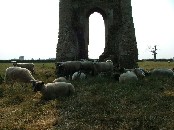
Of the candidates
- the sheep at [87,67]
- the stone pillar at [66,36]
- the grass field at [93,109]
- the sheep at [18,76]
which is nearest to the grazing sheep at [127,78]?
the grass field at [93,109]

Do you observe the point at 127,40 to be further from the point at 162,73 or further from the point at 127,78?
the point at 127,78

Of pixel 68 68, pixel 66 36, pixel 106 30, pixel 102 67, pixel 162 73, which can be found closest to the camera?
pixel 162 73

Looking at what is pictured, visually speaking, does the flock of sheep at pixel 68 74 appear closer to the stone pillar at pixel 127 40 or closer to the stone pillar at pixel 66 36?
the stone pillar at pixel 66 36

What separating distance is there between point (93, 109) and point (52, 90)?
2.13 m

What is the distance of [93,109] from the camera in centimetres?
822

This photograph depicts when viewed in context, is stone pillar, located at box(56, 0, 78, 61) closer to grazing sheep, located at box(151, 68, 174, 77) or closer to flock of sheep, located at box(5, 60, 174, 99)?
flock of sheep, located at box(5, 60, 174, 99)

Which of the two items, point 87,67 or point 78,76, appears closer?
point 78,76

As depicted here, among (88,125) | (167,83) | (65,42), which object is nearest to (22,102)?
(88,125)

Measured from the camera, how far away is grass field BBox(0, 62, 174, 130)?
706 centimetres

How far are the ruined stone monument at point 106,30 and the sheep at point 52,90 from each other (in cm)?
982

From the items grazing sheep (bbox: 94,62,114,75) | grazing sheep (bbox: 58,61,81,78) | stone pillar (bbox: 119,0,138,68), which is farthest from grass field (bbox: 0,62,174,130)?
stone pillar (bbox: 119,0,138,68)

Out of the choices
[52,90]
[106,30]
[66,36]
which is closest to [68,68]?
[66,36]

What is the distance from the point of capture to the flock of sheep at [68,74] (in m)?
10.1

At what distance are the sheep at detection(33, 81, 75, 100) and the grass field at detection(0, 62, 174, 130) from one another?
0.67ft
